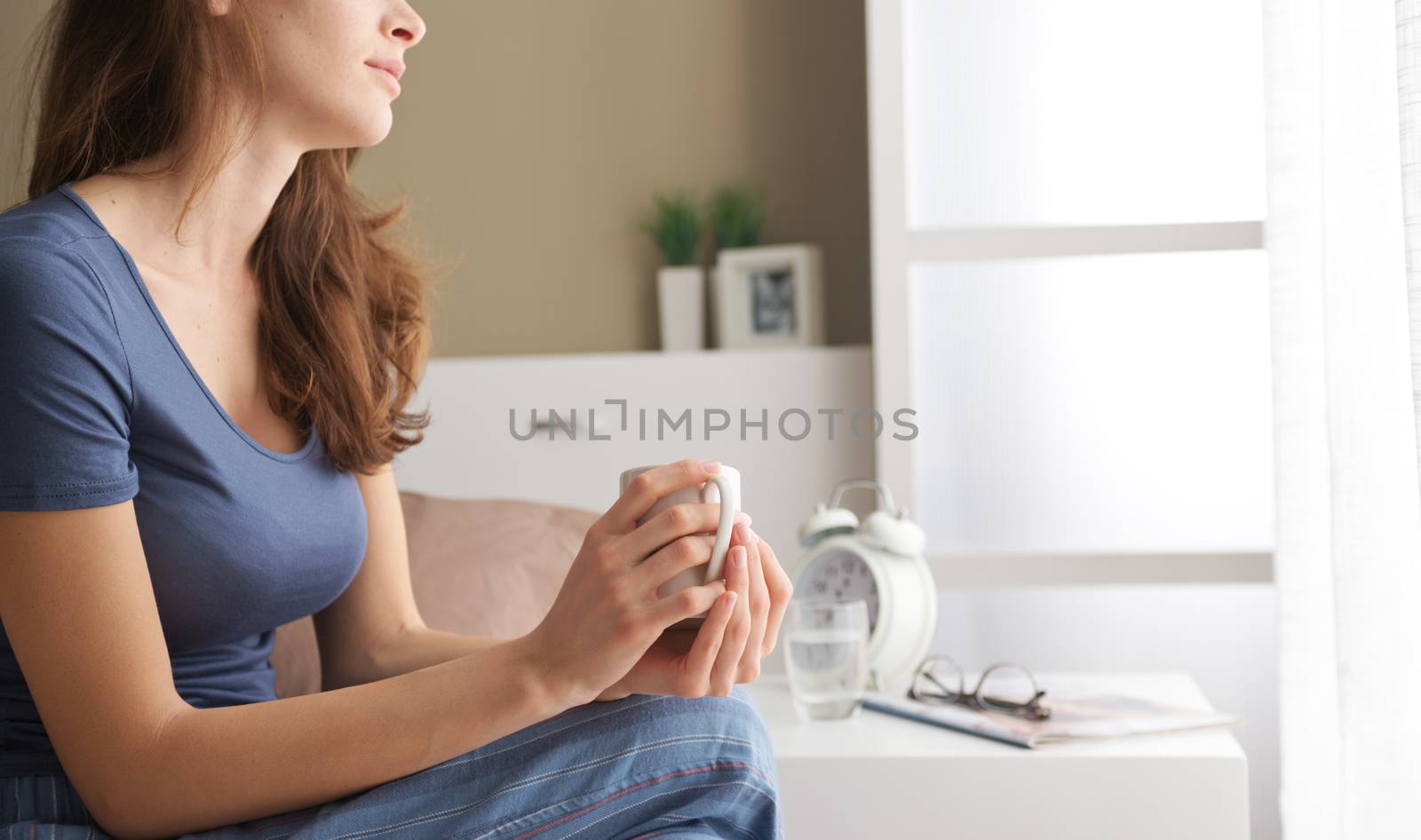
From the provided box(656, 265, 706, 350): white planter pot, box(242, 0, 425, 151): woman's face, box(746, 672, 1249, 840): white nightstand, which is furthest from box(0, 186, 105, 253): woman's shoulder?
box(656, 265, 706, 350): white planter pot

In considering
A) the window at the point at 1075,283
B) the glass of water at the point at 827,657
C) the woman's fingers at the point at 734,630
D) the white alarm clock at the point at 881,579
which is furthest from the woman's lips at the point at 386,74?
the window at the point at 1075,283

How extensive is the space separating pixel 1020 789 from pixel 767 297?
3.59 ft

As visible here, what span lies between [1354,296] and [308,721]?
1201 mm

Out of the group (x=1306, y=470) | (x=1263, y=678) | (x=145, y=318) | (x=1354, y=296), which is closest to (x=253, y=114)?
(x=145, y=318)

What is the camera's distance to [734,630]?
0.84 metres

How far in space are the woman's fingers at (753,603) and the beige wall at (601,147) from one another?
1.48 metres

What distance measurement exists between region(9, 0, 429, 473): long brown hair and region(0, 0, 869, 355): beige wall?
1107 millimetres

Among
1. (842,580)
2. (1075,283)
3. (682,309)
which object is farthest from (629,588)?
(682,309)

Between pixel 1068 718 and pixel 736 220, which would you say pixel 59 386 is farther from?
pixel 736 220

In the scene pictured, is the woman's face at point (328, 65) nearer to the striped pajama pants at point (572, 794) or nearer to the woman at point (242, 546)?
the woman at point (242, 546)

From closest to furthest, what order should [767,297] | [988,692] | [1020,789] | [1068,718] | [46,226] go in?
[46,226], [1020,789], [1068,718], [988,692], [767,297]

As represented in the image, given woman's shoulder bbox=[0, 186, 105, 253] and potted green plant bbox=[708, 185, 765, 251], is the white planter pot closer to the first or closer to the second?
potted green plant bbox=[708, 185, 765, 251]

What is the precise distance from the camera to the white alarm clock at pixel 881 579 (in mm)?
1687

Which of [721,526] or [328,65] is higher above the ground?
[328,65]
